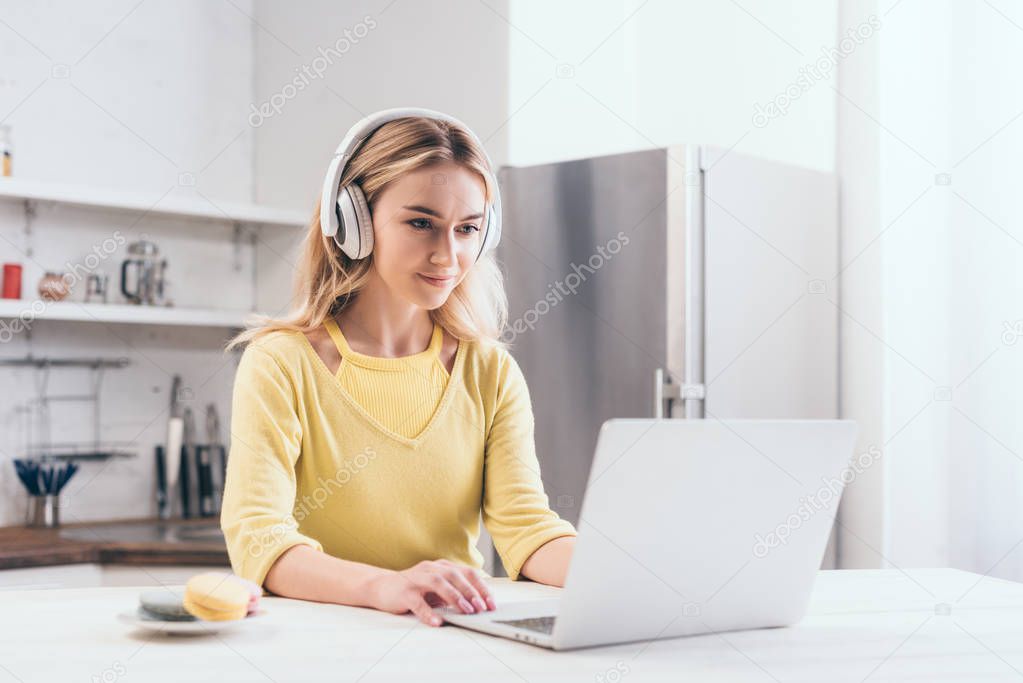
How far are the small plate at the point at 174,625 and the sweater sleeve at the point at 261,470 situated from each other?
24cm

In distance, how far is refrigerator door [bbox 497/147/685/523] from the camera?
99.7 inches

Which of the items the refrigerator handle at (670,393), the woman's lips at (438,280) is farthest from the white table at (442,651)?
the refrigerator handle at (670,393)

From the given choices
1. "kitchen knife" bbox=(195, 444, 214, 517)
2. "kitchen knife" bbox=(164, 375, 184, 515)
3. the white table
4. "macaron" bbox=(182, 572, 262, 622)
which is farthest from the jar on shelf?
"macaron" bbox=(182, 572, 262, 622)

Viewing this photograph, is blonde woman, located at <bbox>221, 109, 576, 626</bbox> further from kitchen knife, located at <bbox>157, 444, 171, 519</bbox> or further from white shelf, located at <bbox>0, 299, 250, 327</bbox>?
kitchen knife, located at <bbox>157, 444, 171, 519</bbox>

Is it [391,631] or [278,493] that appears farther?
[278,493]

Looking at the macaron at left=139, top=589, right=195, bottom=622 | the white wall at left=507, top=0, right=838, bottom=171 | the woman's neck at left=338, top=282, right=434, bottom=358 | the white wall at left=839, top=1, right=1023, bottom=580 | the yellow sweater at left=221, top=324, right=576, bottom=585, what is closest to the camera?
the macaron at left=139, top=589, right=195, bottom=622

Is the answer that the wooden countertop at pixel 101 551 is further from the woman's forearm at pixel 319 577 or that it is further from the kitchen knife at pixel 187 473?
the woman's forearm at pixel 319 577

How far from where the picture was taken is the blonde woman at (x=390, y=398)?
1.35 meters

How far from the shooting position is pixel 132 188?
3.20 meters

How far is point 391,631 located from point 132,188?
2506 mm

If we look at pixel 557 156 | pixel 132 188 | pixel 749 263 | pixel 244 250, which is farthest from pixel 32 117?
pixel 749 263

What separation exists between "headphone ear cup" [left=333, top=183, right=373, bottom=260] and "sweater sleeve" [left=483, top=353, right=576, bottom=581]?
25 cm

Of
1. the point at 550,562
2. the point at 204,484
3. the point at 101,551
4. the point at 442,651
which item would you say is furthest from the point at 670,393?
the point at 442,651

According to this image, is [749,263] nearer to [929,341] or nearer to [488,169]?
[929,341]
